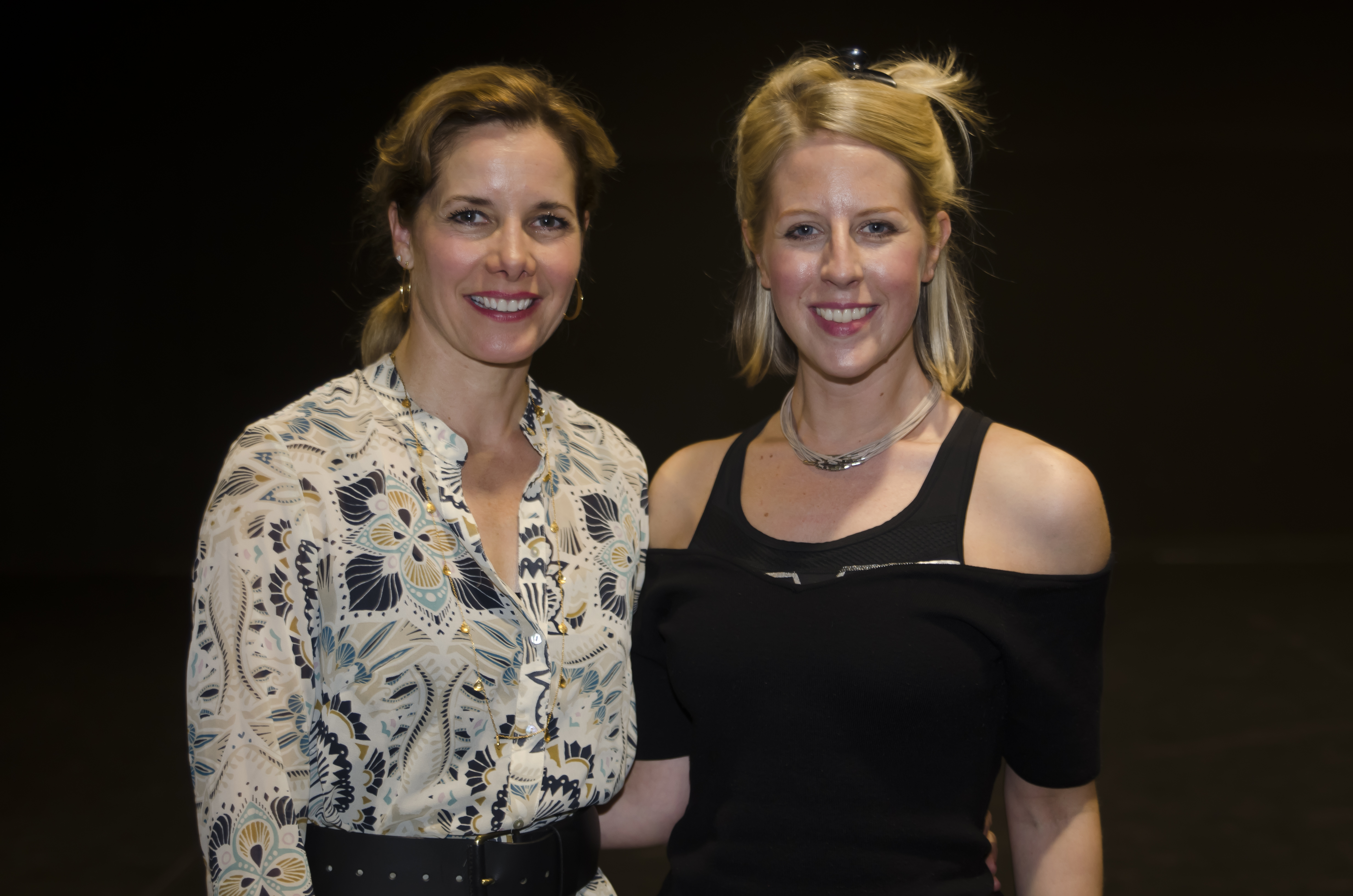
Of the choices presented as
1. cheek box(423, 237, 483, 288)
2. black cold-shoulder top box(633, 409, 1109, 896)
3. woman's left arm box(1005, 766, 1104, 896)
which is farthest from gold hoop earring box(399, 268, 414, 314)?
woman's left arm box(1005, 766, 1104, 896)

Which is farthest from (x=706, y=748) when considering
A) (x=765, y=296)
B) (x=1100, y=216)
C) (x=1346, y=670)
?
(x=1100, y=216)

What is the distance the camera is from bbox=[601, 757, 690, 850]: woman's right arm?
182 centimetres

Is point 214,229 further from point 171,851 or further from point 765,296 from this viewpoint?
point 765,296

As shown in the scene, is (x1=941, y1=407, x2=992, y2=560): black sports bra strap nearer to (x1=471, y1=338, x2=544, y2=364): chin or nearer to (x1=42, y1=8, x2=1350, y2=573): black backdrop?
(x1=471, y1=338, x2=544, y2=364): chin

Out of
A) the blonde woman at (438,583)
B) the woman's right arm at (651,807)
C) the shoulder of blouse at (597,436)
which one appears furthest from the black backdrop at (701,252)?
the blonde woman at (438,583)

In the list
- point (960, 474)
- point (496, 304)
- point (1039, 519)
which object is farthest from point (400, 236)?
point (1039, 519)

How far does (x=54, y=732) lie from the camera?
4.66 m

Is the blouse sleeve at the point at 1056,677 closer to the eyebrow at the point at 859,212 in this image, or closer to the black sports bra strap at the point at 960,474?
the black sports bra strap at the point at 960,474

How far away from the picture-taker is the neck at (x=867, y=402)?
5.53 ft

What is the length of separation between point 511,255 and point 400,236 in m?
0.23

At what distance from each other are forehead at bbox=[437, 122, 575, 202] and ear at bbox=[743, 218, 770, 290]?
0.31 meters

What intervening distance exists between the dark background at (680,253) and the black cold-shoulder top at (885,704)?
5.77 m

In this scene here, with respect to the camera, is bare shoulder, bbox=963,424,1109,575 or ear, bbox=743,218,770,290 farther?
ear, bbox=743,218,770,290

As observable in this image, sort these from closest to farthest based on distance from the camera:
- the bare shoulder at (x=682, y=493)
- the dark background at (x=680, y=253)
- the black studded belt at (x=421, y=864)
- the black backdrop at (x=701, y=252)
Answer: the black studded belt at (x=421, y=864), the bare shoulder at (x=682, y=493), the dark background at (x=680, y=253), the black backdrop at (x=701, y=252)
